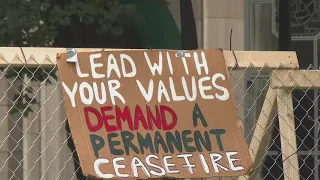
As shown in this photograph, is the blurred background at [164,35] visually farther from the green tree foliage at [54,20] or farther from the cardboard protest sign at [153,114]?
the cardboard protest sign at [153,114]

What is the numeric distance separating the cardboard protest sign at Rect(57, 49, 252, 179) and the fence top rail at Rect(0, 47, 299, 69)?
0.07 metres

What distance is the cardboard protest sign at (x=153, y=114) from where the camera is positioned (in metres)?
2.87

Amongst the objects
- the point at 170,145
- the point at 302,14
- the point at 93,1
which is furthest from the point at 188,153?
the point at 302,14

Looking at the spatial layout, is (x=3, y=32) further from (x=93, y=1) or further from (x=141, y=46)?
(x=141, y=46)

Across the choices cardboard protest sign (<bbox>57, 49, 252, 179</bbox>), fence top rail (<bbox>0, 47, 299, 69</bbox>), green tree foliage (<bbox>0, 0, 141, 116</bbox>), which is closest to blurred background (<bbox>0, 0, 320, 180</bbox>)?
green tree foliage (<bbox>0, 0, 141, 116</bbox>)

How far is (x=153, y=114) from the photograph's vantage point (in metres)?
2.95

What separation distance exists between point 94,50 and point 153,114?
36cm

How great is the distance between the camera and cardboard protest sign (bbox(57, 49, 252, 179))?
2.87 meters

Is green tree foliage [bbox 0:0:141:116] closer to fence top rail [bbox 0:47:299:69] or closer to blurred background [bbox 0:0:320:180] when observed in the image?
blurred background [bbox 0:0:320:180]

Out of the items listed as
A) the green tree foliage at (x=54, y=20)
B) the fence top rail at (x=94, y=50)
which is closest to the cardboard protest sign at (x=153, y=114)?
the fence top rail at (x=94, y=50)

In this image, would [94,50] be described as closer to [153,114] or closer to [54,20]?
[153,114]

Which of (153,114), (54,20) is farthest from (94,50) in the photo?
(54,20)

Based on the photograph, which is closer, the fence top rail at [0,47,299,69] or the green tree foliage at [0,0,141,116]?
the fence top rail at [0,47,299,69]

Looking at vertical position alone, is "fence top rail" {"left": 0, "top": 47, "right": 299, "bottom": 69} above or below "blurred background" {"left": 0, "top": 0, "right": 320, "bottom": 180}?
above
